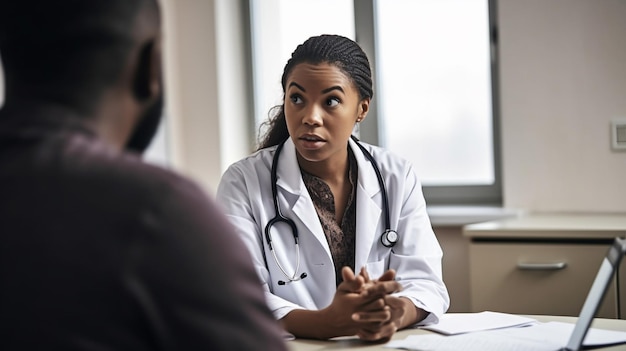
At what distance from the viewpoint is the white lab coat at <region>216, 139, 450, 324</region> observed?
1773mm

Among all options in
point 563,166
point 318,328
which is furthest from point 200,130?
point 318,328

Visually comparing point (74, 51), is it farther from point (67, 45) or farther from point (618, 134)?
point (618, 134)

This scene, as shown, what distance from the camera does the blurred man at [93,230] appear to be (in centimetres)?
60

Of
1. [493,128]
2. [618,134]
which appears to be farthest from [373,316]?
[493,128]

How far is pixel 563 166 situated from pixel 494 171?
37 centimetres

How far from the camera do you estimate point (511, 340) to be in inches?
55.1

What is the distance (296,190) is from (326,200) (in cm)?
9

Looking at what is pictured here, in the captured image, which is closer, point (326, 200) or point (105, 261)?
point (105, 261)

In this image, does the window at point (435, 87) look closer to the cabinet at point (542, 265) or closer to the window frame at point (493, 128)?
the window frame at point (493, 128)

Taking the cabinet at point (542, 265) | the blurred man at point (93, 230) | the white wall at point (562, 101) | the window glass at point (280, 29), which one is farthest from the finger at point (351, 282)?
the window glass at point (280, 29)

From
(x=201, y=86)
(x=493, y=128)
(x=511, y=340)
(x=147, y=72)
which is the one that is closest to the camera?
(x=147, y=72)

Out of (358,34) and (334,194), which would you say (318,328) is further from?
(358,34)

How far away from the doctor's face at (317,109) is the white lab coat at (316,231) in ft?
0.30

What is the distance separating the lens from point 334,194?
76.7 inches
